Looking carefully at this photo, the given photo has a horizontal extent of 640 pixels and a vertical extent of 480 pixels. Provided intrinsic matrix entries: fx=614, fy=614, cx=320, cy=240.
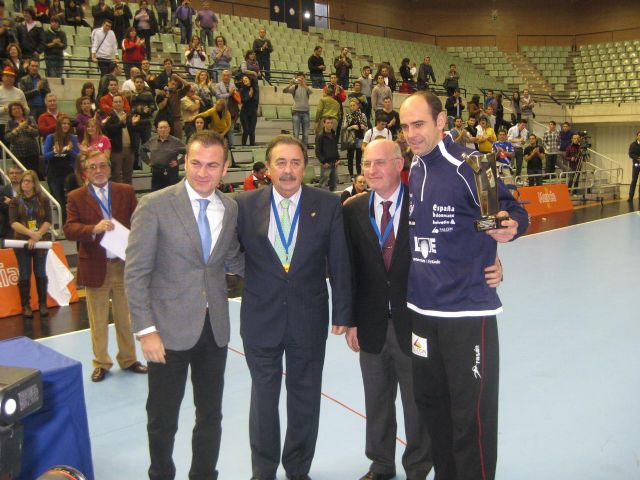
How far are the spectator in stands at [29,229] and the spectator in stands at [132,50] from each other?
5989 millimetres

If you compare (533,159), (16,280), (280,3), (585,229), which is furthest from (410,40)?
(16,280)

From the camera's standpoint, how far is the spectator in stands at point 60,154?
333 inches

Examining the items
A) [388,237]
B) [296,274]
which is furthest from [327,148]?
[296,274]

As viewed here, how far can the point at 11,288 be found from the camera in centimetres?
703

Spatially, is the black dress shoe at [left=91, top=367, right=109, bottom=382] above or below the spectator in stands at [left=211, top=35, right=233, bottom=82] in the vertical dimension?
below

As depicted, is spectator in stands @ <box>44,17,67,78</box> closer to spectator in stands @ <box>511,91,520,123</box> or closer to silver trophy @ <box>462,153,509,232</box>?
silver trophy @ <box>462,153,509,232</box>

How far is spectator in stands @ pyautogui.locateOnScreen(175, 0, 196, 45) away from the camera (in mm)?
15258

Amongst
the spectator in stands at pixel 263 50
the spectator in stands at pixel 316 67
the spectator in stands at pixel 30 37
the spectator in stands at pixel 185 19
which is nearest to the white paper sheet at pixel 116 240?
the spectator in stands at pixel 30 37

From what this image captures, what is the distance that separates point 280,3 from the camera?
80.1 feet

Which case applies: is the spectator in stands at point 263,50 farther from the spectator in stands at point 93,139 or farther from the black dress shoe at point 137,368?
the black dress shoe at point 137,368

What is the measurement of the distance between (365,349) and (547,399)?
71.5 inches

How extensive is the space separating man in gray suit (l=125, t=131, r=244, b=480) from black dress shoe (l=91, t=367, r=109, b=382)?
81.3 inches

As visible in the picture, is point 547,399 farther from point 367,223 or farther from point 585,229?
point 585,229

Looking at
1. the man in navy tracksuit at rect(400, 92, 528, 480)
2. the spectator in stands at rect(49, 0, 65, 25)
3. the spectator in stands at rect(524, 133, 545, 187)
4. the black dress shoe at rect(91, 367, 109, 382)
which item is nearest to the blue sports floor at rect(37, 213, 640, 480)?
the black dress shoe at rect(91, 367, 109, 382)
